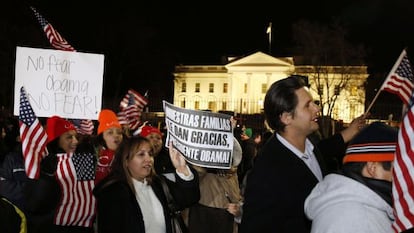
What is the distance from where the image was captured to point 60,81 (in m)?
6.58

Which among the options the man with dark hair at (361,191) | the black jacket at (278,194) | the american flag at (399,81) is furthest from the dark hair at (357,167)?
the american flag at (399,81)

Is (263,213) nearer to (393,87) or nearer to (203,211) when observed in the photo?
(203,211)

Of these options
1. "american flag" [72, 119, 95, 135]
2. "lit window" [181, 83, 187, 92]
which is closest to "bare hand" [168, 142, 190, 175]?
"american flag" [72, 119, 95, 135]

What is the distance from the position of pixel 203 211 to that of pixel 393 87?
3.28m

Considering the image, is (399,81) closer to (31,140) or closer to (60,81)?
(60,81)

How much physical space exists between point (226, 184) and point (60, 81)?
8.62ft

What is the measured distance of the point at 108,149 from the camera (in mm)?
6305

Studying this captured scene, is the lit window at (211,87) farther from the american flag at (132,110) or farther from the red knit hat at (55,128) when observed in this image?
the red knit hat at (55,128)

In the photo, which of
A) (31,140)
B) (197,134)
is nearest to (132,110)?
(31,140)

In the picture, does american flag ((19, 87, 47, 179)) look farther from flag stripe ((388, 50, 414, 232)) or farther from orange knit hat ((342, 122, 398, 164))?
flag stripe ((388, 50, 414, 232))

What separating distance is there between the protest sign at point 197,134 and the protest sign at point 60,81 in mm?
2319

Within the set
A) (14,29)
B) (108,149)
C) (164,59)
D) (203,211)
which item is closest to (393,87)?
(203,211)

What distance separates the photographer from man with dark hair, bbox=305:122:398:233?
→ 2367mm

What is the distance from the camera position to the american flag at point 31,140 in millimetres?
4427
